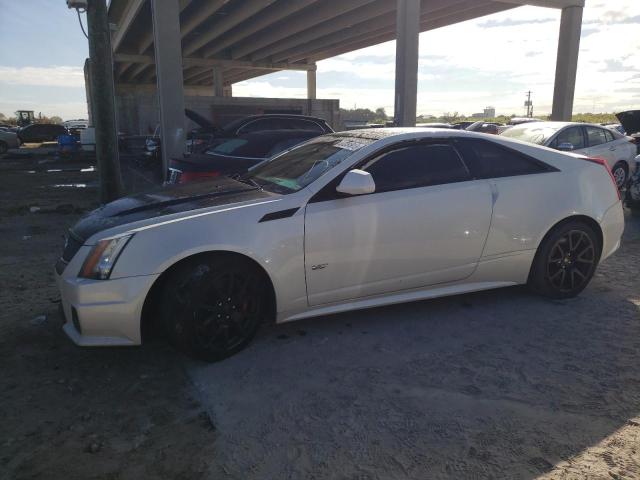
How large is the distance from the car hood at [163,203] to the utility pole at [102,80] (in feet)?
15.6

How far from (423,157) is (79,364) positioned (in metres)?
2.91

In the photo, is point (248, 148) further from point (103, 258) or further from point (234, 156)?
point (103, 258)

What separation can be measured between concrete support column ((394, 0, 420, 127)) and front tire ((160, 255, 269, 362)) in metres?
13.3

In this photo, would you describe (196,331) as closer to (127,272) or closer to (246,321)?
(246,321)

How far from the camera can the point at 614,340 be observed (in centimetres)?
363

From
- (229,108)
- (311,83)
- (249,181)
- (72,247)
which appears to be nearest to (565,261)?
(249,181)

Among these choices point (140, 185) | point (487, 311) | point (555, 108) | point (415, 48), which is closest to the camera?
point (487, 311)

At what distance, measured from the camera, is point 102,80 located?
7.95 m

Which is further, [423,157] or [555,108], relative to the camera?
[555,108]

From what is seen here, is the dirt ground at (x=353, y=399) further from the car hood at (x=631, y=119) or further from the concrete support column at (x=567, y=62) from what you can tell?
the concrete support column at (x=567, y=62)

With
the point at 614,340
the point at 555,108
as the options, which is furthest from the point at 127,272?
the point at 555,108

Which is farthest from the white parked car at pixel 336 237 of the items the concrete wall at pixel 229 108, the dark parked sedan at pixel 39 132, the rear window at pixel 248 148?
the dark parked sedan at pixel 39 132

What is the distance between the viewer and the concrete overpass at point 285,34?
1314 centimetres

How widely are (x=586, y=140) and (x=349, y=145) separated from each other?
7204mm
